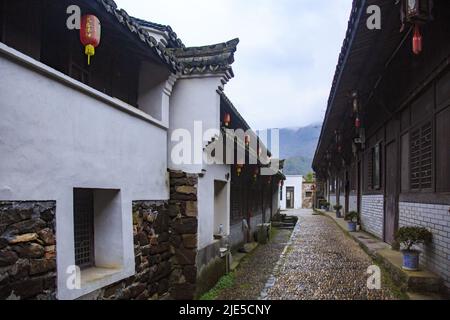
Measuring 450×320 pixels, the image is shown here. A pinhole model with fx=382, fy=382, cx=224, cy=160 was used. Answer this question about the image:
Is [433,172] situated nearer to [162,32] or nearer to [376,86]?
[376,86]

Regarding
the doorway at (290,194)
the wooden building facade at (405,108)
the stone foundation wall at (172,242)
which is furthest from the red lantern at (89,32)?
the doorway at (290,194)

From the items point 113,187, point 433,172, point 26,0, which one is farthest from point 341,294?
point 26,0

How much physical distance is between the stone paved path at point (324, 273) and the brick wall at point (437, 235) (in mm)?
872

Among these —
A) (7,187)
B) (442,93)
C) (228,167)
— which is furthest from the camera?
(228,167)

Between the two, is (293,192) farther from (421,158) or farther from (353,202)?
(421,158)

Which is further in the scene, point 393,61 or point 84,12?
point 393,61

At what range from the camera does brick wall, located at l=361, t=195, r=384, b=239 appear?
11634mm

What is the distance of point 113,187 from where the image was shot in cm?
528

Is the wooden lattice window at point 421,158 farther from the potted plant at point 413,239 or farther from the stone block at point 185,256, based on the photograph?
the stone block at point 185,256

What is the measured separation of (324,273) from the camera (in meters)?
8.84

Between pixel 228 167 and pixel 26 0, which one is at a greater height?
pixel 26 0

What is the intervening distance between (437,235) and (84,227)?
556cm

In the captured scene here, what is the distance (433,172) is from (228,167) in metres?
4.76

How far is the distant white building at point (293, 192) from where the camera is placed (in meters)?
50.2
